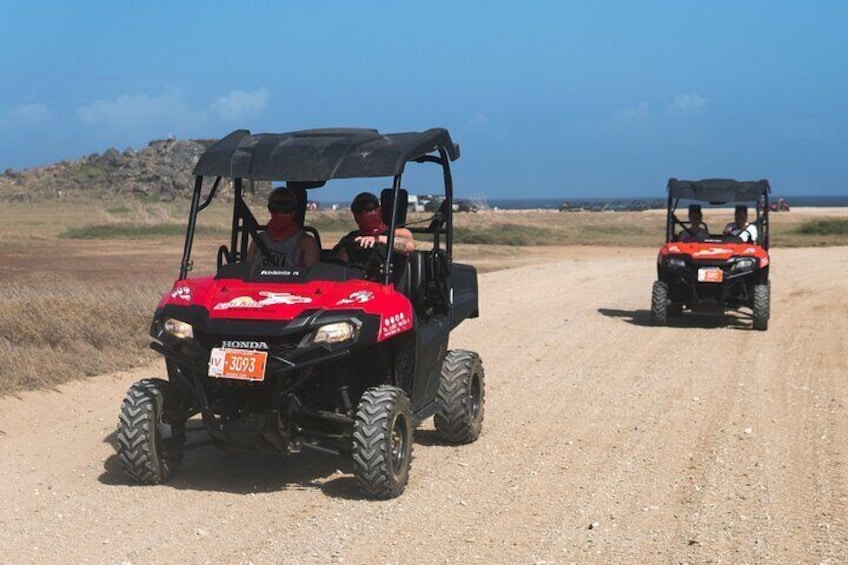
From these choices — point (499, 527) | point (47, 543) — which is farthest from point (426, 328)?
point (47, 543)

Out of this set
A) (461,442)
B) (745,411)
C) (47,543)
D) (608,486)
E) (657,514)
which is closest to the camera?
(47,543)

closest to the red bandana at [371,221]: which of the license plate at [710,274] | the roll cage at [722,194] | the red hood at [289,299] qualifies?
the red hood at [289,299]

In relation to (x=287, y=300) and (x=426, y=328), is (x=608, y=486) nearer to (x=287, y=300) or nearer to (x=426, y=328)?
(x=426, y=328)

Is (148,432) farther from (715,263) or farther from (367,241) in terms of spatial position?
(715,263)

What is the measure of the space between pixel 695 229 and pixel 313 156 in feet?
36.6

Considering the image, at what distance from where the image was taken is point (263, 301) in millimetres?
7344

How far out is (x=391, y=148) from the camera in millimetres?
7805

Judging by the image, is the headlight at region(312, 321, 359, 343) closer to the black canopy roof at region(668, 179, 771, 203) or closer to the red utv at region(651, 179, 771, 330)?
the red utv at region(651, 179, 771, 330)

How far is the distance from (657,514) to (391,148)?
2877 mm

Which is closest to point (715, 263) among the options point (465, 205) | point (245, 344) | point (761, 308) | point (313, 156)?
point (761, 308)

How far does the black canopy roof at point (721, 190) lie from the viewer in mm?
17922

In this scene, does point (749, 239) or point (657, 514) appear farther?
point (749, 239)

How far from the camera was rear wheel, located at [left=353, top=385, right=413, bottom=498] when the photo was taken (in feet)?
23.3

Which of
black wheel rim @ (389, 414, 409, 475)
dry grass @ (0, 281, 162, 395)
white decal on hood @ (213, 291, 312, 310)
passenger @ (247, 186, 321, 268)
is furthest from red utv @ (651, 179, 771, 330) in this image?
white decal on hood @ (213, 291, 312, 310)
